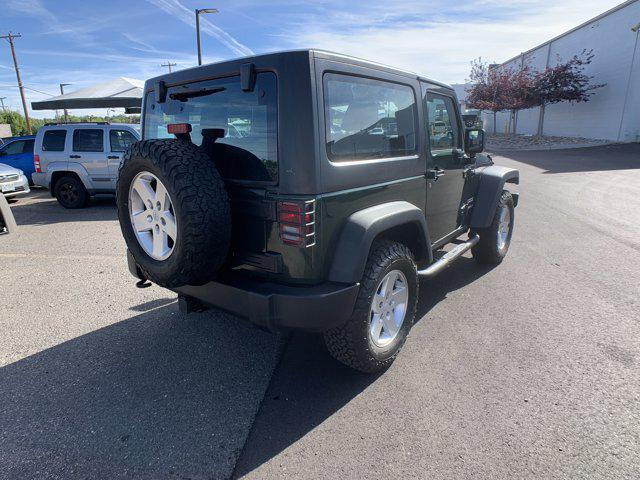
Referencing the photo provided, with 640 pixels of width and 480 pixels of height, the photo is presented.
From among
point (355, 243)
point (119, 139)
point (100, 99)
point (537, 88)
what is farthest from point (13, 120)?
point (355, 243)

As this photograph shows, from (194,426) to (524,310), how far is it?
3.09 metres

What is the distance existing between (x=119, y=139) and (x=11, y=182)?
2.73 m

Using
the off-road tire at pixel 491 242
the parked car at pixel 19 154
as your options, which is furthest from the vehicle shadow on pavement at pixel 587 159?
the parked car at pixel 19 154

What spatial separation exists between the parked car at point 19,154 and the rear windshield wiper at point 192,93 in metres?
11.5

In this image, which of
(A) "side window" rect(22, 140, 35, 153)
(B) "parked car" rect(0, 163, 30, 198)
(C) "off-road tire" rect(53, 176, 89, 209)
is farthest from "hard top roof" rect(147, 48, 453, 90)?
(A) "side window" rect(22, 140, 35, 153)

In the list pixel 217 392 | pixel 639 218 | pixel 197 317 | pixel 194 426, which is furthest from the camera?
pixel 639 218

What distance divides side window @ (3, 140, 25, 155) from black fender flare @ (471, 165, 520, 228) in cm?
1325

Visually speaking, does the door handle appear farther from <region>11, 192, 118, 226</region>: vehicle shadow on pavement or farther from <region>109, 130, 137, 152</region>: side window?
<region>109, 130, 137, 152</region>: side window

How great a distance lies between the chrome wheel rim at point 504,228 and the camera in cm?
504

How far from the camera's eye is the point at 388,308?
2936 millimetres

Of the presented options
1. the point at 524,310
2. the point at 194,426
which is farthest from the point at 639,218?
the point at 194,426

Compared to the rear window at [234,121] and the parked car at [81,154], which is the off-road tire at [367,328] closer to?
the rear window at [234,121]

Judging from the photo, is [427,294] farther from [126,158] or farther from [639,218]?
[639,218]

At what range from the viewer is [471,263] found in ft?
17.0
